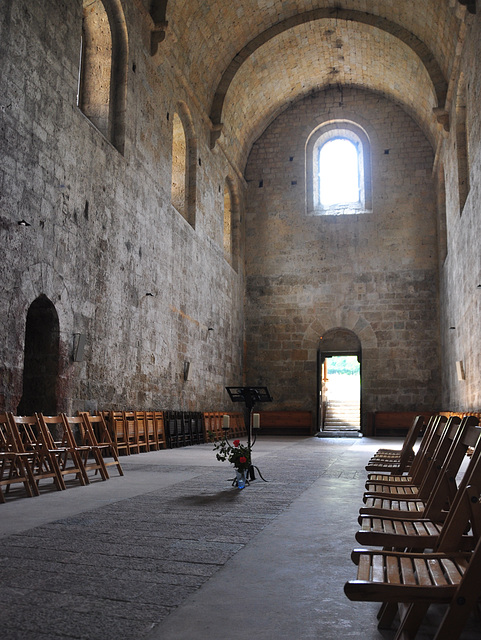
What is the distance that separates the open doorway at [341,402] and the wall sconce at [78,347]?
12.5m

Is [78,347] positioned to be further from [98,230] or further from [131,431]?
[98,230]

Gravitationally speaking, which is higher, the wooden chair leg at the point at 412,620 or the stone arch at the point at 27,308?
the stone arch at the point at 27,308

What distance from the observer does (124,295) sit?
1047 centimetres

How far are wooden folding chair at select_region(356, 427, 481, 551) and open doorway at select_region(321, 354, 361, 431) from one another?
1772 centimetres

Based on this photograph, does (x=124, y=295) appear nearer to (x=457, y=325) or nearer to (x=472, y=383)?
(x=472, y=383)

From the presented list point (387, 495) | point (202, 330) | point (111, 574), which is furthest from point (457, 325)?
point (111, 574)

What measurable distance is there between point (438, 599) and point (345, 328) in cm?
Result: 1718

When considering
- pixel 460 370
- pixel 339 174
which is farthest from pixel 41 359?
pixel 339 174

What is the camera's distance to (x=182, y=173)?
14.4 m

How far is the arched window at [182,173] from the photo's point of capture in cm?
1434

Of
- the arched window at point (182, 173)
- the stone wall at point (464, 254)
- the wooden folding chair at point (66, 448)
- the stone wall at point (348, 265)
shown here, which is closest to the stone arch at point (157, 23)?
the arched window at point (182, 173)

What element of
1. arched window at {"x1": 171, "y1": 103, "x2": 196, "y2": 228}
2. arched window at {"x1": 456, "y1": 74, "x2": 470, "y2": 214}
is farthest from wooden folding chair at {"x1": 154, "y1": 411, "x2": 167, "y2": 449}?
arched window at {"x1": 456, "y1": 74, "x2": 470, "y2": 214}

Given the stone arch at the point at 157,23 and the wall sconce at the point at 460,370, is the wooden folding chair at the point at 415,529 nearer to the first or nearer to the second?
the wall sconce at the point at 460,370

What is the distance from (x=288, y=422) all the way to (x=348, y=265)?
5219 millimetres
